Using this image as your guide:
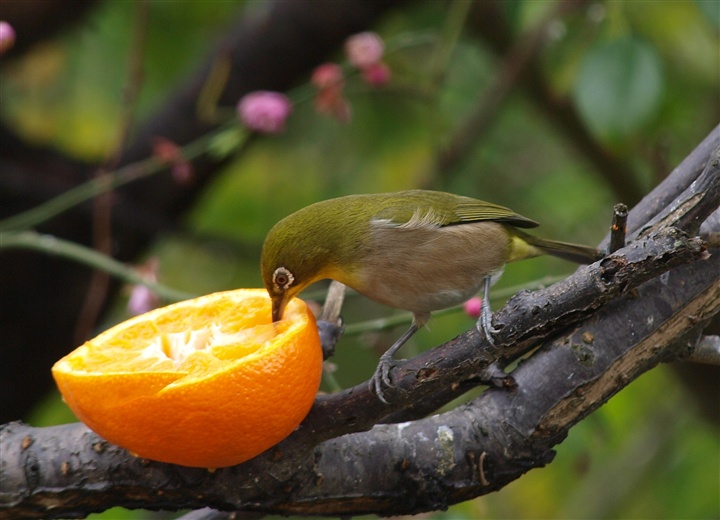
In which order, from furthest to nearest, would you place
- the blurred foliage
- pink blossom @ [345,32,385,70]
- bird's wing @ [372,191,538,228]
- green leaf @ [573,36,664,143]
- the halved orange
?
the blurred foliage < pink blossom @ [345,32,385,70] < green leaf @ [573,36,664,143] < bird's wing @ [372,191,538,228] < the halved orange

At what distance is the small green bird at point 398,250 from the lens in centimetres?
262

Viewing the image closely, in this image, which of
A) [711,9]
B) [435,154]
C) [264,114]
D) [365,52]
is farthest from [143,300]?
[711,9]

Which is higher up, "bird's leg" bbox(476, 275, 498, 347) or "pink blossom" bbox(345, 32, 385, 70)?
"pink blossom" bbox(345, 32, 385, 70)

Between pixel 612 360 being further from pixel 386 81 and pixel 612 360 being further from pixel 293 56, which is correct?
pixel 293 56

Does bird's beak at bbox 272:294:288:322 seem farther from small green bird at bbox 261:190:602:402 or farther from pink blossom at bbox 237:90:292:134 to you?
pink blossom at bbox 237:90:292:134

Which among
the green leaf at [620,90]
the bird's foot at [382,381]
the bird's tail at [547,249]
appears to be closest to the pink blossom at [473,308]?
the bird's tail at [547,249]

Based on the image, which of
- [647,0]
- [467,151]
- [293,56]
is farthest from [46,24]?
[647,0]

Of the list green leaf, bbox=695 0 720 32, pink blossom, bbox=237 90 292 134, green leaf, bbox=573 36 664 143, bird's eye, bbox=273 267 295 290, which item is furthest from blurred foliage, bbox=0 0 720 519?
bird's eye, bbox=273 267 295 290

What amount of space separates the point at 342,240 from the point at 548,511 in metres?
3.43

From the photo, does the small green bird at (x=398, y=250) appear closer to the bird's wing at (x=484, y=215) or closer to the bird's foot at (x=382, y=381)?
the bird's wing at (x=484, y=215)

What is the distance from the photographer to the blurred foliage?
438cm

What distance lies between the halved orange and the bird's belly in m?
0.56

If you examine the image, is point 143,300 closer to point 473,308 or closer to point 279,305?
point 279,305

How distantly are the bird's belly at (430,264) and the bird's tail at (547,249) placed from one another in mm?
137
